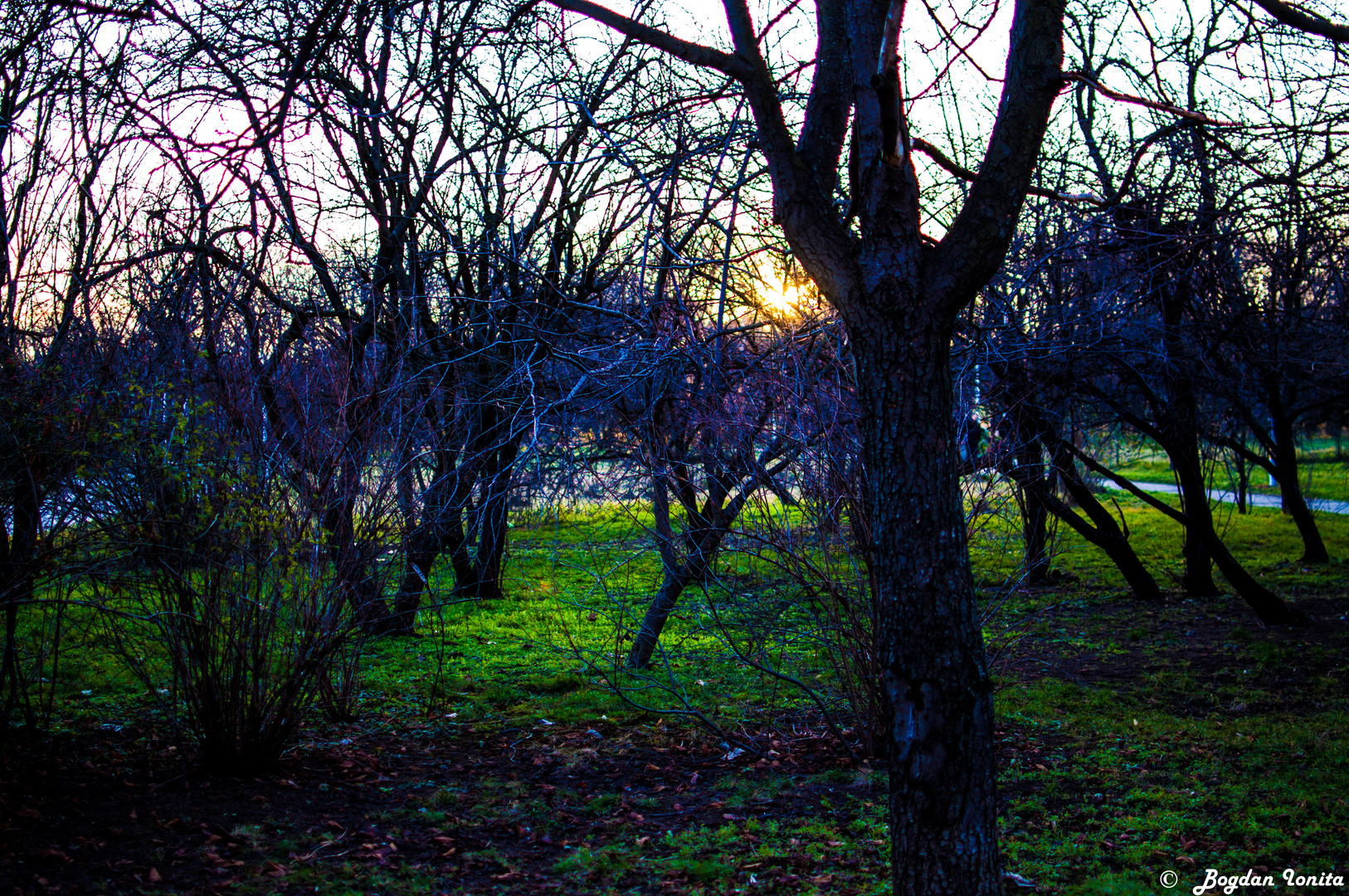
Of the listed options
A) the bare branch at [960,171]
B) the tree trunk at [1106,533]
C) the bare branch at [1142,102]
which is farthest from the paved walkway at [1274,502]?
the bare branch at [1142,102]

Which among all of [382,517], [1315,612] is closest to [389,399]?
[382,517]

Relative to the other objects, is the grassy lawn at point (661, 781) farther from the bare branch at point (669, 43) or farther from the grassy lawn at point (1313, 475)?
the grassy lawn at point (1313, 475)

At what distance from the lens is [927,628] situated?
3.22 metres

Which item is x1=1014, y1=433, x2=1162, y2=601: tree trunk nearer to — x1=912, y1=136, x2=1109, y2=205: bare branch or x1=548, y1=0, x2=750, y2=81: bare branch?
x1=912, y1=136, x2=1109, y2=205: bare branch

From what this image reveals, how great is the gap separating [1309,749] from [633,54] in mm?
6376

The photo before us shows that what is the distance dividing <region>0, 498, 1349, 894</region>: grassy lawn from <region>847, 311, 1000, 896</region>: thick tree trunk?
1014 millimetres

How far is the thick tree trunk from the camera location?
10.4 ft

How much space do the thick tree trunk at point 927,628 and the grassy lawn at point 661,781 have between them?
101cm

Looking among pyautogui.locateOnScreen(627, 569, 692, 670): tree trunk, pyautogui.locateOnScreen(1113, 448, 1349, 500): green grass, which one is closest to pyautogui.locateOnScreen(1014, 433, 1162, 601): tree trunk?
pyautogui.locateOnScreen(627, 569, 692, 670): tree trunk

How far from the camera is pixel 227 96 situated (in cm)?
535

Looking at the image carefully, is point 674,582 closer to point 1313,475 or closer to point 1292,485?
point 1292,485

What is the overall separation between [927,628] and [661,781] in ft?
9.49

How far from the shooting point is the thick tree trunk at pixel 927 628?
3.17 m

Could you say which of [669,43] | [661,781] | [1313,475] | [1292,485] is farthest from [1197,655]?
[1313,475]
